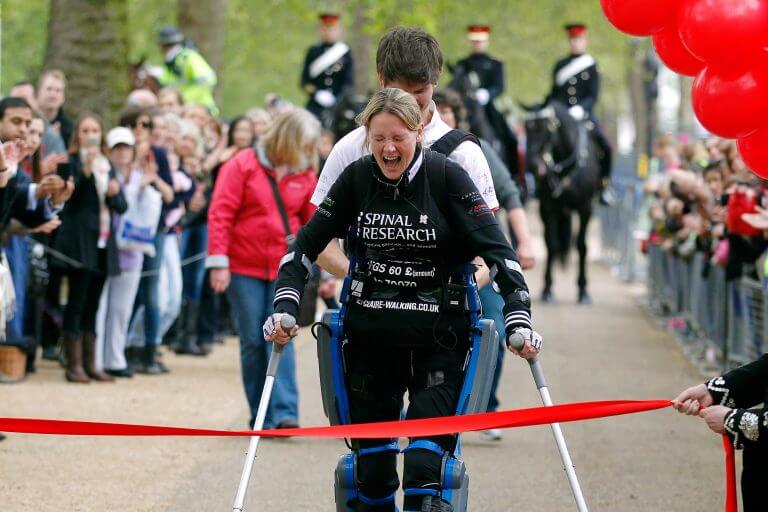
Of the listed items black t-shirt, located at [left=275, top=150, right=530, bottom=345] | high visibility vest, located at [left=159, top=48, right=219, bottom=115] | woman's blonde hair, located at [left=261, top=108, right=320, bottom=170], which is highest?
high visibility vest, located at [left=159, top=48, right=219, bottom=115]

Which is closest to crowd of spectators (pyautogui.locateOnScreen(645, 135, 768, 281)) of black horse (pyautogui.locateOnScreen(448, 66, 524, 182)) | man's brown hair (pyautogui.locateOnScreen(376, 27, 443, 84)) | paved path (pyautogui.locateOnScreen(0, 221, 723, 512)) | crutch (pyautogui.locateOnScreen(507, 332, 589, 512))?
paved path (pyautogui.locateOnScreen(0, 221, 723, 512))

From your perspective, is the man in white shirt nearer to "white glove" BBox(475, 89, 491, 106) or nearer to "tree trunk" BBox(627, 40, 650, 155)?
"white glove" BBox(475, 89, 491, 106)

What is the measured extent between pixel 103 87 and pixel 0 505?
9294mm

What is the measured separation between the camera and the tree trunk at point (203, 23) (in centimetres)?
2195

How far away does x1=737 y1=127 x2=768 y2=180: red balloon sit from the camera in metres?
7.04

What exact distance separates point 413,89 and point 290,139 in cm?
330

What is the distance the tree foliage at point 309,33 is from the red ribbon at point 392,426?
22.9 metres

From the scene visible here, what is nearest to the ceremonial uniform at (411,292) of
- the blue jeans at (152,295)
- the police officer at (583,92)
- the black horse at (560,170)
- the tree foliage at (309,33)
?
the blue jeans at (152,295)

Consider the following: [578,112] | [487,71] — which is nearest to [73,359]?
[487,71]

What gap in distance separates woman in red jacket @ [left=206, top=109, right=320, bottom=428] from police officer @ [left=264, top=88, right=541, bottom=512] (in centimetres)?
365

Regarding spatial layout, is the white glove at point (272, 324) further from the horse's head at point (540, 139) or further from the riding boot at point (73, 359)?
the horse's head at point (540, 139)

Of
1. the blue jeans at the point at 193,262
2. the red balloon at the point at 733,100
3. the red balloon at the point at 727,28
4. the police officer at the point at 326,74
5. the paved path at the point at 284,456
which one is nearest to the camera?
the red balloon at the point at 727,28

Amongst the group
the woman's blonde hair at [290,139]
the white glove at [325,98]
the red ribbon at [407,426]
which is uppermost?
the white glove at [325,98]

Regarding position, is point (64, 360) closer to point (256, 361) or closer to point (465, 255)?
point (256, 361)
